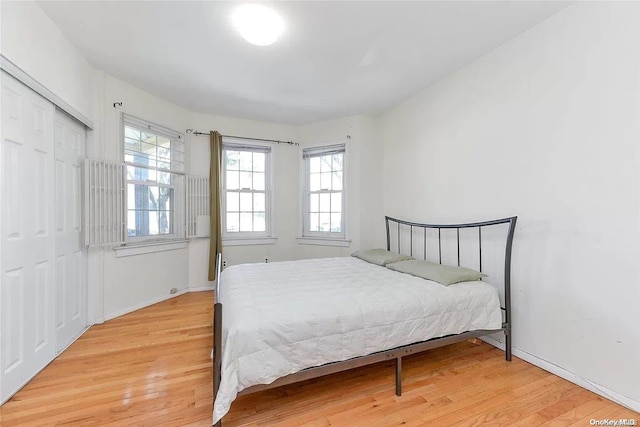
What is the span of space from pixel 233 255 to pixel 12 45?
3.04m

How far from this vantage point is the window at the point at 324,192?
4188 mm

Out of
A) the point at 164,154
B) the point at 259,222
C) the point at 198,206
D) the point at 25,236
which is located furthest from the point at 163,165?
the point at 25,236

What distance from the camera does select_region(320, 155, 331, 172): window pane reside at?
432 cm

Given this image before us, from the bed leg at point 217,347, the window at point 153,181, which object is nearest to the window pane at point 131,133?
the window at point 153,181

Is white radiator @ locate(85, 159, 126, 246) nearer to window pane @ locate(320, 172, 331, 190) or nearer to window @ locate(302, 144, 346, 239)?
window @ locate(302, 144, 346, 239)

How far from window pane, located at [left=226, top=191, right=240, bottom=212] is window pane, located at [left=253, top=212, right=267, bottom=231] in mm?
299

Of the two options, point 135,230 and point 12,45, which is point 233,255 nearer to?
point 135,230

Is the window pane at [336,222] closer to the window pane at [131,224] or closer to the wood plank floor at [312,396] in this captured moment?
the wood plank floor at [312,396]

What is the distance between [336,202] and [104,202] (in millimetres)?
2782

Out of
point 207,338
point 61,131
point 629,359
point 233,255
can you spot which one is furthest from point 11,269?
point 629,359

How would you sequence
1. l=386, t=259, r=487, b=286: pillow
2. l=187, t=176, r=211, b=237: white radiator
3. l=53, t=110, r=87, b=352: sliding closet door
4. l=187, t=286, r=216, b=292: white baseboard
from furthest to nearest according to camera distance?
l=187, t=286, r=216, b=292: white baseboard < l=187, t=176, r=211, b=237: white radiator < l=53, t=110, r=87, b=352: sliding closet door < l=386, t=259, r=487, b=286: pillow

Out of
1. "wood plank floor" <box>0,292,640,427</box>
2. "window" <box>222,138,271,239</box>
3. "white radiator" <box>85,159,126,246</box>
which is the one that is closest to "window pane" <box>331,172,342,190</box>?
"window" <box>222,138,271,239</box>

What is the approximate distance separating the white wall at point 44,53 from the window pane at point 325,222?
2993 millimetres

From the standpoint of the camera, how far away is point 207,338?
255 centimetres
